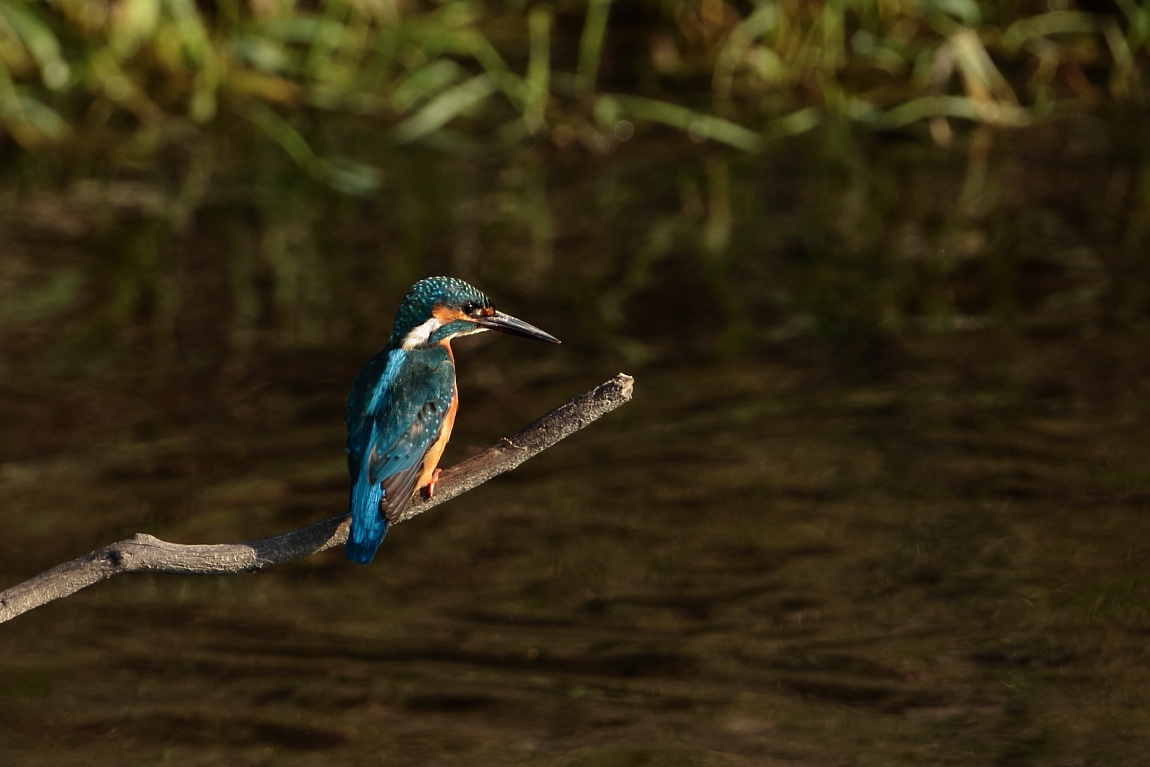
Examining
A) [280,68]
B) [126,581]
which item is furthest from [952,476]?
[280,68]

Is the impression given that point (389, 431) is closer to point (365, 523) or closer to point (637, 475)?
point (365, 523)

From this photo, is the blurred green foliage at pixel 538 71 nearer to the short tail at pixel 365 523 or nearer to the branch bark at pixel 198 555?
the short tail at pixel 365 523

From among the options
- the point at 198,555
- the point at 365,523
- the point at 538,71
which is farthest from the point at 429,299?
the point at 538,71

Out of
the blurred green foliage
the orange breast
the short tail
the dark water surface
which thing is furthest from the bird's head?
the blurred green foliage

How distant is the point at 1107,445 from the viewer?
499 cm

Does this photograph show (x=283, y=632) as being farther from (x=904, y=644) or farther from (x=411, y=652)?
(x=904, y=644)

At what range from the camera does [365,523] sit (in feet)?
9.45

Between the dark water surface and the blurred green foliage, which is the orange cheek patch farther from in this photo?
the blurred green foliage

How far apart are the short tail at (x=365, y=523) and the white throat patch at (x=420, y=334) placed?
1.01 ft

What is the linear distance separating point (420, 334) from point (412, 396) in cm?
12

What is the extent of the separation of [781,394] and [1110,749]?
6.01 feet

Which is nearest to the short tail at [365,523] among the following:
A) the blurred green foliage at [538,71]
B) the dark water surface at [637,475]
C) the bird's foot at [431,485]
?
the bird's foot at [431,485]

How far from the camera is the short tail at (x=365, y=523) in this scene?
2836 mm

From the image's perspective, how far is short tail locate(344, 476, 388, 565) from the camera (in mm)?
2836
